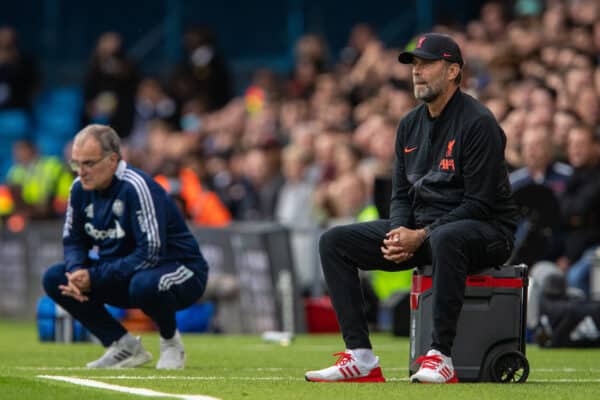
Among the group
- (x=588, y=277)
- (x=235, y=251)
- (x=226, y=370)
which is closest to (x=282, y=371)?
(x=226, y=370)

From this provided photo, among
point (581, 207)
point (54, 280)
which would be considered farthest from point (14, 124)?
point (54, 280)

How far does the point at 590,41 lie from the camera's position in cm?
1620

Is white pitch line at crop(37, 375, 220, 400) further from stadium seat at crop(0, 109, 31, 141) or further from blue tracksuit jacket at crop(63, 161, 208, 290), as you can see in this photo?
stadium seat at crop(0, 109, 31, 141)

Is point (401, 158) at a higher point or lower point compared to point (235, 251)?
higher

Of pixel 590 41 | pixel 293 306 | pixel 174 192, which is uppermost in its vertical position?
pixel 590 41

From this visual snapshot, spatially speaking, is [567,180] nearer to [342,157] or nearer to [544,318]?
[544,318]

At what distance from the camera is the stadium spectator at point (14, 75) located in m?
24.3

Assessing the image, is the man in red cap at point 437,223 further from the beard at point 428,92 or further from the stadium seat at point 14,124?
the stadium seat at point 14,124

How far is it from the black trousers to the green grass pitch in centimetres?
36

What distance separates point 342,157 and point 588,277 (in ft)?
13.5

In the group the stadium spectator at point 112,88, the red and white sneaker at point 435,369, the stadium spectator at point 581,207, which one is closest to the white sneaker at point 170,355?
the red and white sneaker at point 435,369

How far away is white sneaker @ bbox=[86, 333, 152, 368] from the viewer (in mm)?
9461

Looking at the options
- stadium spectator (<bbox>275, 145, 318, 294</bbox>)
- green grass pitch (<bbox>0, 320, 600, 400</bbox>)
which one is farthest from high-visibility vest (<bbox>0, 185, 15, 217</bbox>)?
green grass pitch (<bbox>0, 320, 600, 400</bbox>)

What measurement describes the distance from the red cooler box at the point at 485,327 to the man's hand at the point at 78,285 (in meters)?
2.28
